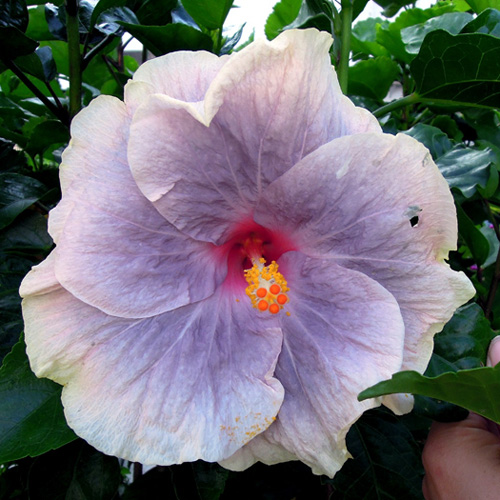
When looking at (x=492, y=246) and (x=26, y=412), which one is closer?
(x=26, y=412)

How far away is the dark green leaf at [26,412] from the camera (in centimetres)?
90

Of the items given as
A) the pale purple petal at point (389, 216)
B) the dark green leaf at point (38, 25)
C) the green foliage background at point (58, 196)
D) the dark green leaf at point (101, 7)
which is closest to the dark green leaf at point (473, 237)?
the green foliage background at point (58, 196)

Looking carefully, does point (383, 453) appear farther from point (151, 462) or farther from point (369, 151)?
point (369, 151)

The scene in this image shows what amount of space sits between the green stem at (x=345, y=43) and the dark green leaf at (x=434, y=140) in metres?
0.49

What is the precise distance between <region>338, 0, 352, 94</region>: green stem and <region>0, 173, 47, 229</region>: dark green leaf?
0.84 metres

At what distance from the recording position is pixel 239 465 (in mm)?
939

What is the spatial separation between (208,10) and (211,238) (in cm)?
69

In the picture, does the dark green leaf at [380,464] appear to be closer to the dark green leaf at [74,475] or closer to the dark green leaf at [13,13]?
the dark green leaf at [74,475]

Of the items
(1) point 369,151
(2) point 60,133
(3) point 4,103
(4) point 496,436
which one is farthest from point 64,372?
(3) point 4,103

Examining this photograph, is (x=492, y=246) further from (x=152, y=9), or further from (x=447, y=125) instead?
(x=152, y=9)

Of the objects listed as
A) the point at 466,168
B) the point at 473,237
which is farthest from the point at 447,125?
the point at 473,237

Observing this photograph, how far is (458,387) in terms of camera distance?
67 cm

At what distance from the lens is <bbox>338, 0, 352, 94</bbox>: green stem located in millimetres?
1126

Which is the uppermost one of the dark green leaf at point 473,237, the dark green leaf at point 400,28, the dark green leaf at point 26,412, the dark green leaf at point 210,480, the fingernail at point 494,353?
the dark green leaf at point 400,28
